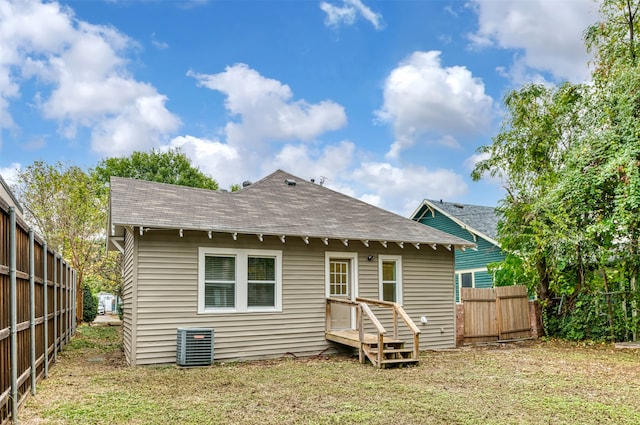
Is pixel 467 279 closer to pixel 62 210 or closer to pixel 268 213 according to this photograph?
pixel 268 213

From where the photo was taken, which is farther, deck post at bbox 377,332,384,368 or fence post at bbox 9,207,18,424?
deck post at bbox 377,332,384,368

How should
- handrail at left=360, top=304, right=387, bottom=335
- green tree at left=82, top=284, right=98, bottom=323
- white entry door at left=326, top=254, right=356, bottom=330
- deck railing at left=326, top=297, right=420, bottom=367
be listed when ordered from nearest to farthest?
1. handrail at left=360, top=304, right=387, bottom=335
2. deck railing at left=326, top=297, right=420, bottom=367
3. white entry door at left=326, top=254, right=356, bottom=330
4. green tree at left=82, top=284, right=98, bottom=323

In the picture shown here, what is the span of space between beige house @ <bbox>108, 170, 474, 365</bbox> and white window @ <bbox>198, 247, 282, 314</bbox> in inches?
0.8

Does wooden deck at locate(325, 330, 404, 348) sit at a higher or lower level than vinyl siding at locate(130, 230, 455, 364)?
lower

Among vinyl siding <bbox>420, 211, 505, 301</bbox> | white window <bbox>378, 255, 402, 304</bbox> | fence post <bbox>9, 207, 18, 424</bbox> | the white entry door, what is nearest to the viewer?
fence post <bbox>9, 207, 18, 424</bbox>

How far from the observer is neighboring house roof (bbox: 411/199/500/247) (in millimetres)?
19891

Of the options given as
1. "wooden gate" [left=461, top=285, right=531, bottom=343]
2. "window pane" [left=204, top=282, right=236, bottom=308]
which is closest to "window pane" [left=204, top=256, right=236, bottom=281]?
"window pane" [left=204, top=282, right=236, bottom=308]

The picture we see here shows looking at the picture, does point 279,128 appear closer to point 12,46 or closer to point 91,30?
point 91,30

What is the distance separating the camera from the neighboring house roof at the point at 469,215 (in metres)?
19.9

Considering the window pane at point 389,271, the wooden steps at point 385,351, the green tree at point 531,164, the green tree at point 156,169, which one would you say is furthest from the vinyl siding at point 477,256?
the green tree at point 156,169

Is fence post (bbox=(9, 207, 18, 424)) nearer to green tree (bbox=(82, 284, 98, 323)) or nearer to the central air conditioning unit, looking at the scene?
the central air conditioning unit

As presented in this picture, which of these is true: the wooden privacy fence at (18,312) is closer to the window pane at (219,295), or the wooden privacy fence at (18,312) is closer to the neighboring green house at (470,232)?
the window pane at (219,295)

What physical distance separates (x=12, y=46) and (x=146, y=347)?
12.3 meters

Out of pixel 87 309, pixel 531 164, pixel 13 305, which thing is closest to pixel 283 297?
pixel 13 305
